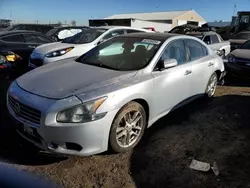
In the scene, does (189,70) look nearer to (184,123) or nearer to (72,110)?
(184,123)

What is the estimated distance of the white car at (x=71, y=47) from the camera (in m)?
6.92

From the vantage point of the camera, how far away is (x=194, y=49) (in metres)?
4.98

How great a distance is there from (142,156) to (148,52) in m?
1.60

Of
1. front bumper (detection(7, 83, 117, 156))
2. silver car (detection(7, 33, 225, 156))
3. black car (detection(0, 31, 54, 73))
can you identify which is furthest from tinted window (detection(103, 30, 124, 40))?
front bumper (detection(7, 83, 117, 156))

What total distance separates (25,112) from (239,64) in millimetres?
6484

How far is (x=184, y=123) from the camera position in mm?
4508

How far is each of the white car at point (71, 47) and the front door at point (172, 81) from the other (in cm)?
357

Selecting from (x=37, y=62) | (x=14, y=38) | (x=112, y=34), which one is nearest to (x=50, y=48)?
(x=37, y=62)

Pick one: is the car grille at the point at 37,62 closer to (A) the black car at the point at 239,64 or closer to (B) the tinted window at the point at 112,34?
(B) the tinted window at the point at 112,34

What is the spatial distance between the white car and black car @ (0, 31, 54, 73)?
1.95ft

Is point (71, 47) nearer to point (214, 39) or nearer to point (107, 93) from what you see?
point (107, 93)

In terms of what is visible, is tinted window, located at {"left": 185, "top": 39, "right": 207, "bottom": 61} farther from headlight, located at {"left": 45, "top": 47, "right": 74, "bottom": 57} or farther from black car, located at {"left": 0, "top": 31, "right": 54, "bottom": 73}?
black car, located at {"left": 0, "top": 31, "right": 54, "bottom": 73}

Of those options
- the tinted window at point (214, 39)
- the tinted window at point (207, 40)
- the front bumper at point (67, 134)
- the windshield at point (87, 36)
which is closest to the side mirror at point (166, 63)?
the front bumper at point (67, 134)

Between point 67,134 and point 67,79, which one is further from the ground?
point 67,79
